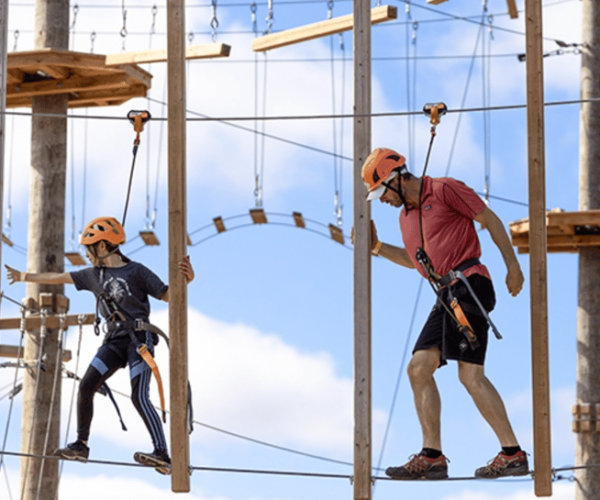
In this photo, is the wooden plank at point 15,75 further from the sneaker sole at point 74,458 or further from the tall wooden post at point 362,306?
the tall wooden post at point 362,306

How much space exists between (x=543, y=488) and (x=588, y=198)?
238 inches

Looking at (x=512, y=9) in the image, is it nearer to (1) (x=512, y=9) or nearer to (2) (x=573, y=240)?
(1) (x=512, y=9)

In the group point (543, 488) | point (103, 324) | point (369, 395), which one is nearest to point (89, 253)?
point (103, 324)

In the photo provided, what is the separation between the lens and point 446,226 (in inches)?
286

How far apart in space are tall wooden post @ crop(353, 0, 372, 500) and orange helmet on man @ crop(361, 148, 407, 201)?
0.62ft

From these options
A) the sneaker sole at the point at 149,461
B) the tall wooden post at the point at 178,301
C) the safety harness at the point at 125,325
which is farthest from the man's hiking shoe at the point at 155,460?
the safety harness at the point at 125,325

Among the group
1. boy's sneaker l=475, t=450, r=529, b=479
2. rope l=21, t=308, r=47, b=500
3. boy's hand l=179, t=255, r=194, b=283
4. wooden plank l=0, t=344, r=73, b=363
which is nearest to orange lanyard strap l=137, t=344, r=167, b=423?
boy's hand l=179, t=255, r=194, b=283

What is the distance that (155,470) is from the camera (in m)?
7.85

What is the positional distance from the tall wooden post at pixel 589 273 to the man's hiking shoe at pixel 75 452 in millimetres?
5918

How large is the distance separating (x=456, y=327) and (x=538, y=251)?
0.68 meters

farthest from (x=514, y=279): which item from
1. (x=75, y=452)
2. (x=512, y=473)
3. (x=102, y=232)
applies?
(x=75, y=452)

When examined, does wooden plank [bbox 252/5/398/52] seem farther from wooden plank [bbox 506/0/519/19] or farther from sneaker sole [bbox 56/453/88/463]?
wooden plank [bbox 506/0/519/19]

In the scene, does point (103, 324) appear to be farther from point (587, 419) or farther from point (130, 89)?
point (587, 419)

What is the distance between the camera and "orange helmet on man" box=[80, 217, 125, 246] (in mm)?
8070
